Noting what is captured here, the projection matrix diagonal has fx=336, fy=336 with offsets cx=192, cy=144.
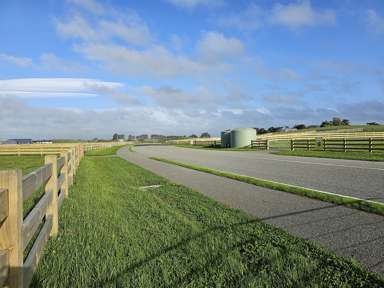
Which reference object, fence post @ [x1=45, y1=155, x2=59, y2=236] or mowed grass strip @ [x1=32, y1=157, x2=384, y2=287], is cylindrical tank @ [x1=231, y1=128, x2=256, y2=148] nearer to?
mowed grass strip @ [x1=32, y1=157, x2=384, y2=287]

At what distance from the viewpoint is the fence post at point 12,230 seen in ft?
9.12

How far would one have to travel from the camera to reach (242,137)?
51.3 meters

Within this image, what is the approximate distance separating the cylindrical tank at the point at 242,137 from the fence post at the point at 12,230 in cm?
4893

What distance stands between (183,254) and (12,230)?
2.20 meters

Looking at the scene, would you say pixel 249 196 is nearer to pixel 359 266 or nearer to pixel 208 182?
pixel 208 182

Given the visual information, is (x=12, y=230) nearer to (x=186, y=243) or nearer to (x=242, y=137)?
(x=186, y=243)

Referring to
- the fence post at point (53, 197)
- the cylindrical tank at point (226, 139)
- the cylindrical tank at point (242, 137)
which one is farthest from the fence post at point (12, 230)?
the cylindrical tank at point (226, 139)

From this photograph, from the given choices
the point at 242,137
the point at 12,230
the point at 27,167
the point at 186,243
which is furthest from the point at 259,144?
the point at 12,230

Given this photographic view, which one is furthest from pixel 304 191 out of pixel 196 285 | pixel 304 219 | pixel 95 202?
pixel 196 285

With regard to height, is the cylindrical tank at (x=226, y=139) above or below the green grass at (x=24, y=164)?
above

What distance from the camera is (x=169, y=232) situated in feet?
17.7

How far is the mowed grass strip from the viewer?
3.61m

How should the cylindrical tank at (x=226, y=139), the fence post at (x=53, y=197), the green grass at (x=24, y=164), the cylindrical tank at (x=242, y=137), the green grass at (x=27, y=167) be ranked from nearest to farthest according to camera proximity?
the fence post at (x=53, y=197), the green grass at (x=27, y=167), the green grass at (x=24, y=164), the cylindrical tank at (x=242, y=137), the cylindrical tank at (x=226, y=139)

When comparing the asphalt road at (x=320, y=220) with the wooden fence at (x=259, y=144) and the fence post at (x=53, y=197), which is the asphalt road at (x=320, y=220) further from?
the wooden fence at (x=259, y=144)
